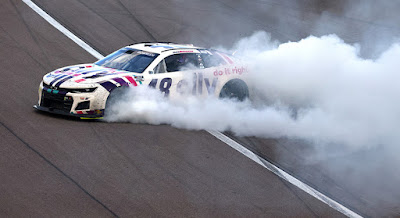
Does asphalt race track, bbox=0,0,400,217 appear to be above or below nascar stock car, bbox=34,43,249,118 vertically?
below

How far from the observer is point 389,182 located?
27.1ft

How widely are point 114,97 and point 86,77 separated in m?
0.58

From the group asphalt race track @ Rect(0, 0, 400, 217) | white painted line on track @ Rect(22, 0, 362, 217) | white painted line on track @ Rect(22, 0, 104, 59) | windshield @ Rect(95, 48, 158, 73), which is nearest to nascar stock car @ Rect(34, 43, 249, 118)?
windshield @ Rect(95, 48, 158, 73)

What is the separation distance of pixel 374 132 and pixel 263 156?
84.7 inches

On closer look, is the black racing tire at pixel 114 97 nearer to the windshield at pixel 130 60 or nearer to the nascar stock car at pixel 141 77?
the nascar stock car at pixel 141 77

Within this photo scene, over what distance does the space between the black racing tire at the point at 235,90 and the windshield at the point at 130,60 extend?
4.98 feet

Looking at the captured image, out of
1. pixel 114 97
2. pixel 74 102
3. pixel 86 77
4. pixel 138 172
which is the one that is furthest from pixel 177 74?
pixel 138 172

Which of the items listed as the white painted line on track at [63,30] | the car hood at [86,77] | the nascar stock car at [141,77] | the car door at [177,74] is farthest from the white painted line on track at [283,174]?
the white painted line on track at [63,30]

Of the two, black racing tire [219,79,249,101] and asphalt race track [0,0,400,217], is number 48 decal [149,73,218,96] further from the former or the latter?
asphalt race track [0,0,400,217]

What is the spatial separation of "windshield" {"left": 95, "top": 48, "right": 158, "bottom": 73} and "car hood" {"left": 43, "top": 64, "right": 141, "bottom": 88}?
0.23 metres

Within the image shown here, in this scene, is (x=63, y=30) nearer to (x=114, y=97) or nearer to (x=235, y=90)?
(x=235, y=90)

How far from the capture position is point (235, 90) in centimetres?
1150

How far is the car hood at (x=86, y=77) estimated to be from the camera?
9695mm

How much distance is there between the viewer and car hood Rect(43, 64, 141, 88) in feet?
31.8
